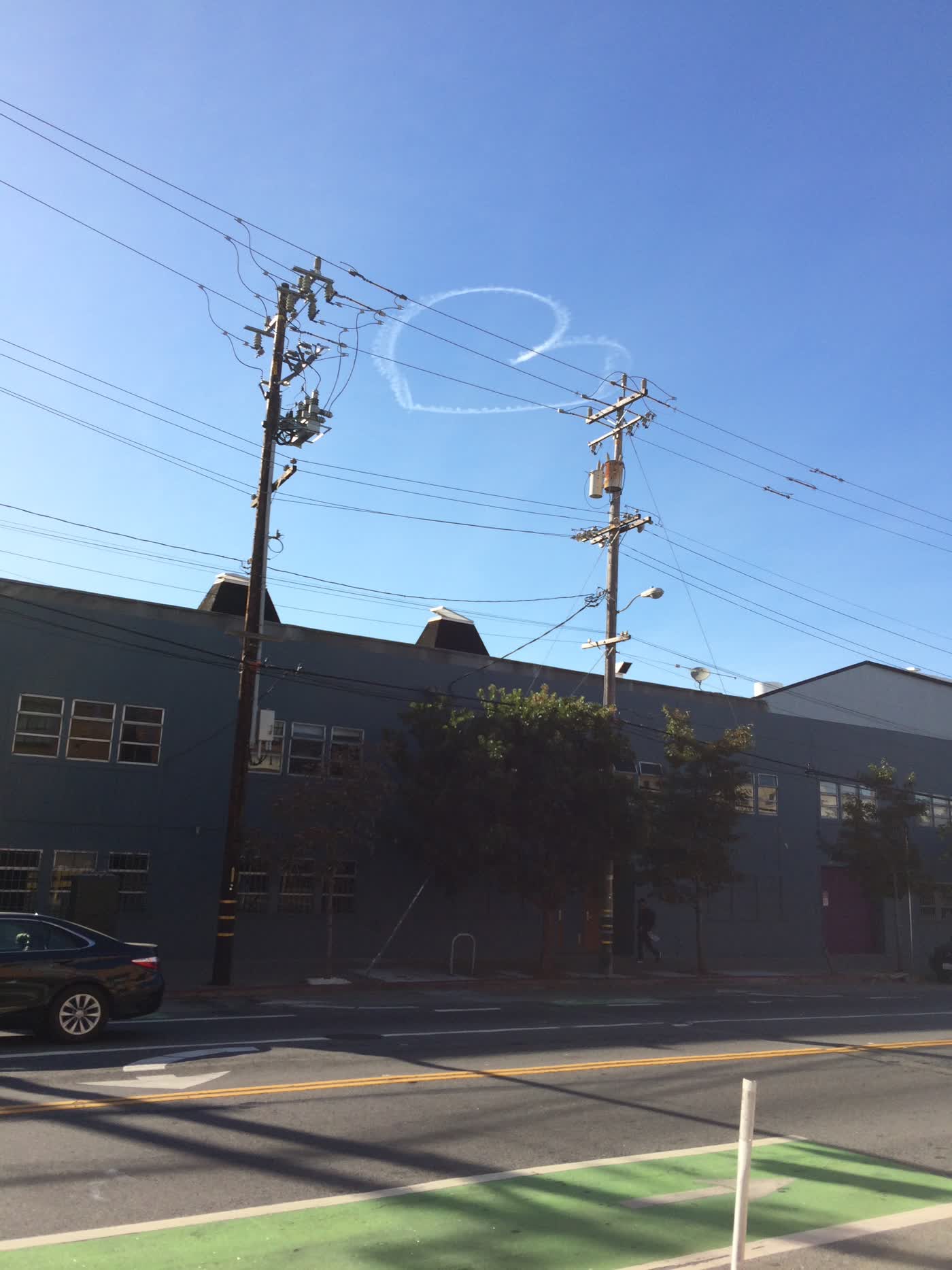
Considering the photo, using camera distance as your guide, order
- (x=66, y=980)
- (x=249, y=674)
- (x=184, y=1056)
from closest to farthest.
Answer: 1. (x=184, y=1056)
2. (x=66, y=980)
3. (x=249, y=674)

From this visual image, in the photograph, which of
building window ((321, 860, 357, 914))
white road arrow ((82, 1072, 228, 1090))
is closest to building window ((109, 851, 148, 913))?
building window ((321, 860, 357, 914))

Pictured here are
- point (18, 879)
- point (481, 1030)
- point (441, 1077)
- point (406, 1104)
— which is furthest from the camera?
point (18, 879)

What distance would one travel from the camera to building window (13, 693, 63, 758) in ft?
68.6

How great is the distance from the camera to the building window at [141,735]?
22.0 metres

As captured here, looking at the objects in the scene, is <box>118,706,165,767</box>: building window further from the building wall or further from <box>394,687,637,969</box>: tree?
the building wall

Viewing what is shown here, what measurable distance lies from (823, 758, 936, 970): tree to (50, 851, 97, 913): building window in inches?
832

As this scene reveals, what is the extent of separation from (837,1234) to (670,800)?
20.2m

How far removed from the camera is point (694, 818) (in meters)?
25.8

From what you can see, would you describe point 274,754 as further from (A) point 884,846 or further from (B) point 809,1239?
(B) point 809,1239

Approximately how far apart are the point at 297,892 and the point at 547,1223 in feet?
59.0

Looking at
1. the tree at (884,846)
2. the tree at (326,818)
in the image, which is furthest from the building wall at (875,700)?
the tree at (326,818)

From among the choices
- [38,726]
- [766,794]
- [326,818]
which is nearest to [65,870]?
[38,726]

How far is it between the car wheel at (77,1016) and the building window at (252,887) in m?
10.7

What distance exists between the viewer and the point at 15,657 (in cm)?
2094
